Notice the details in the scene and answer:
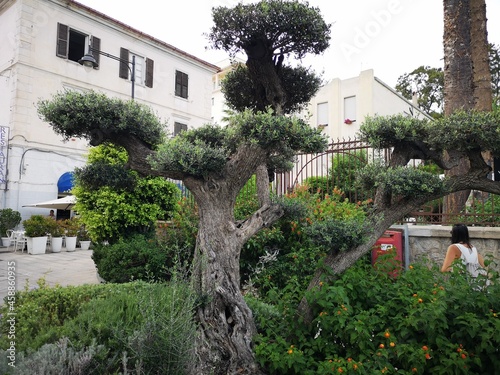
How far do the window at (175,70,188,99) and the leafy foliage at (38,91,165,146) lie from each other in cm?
1854

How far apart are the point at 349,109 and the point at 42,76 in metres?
17.6

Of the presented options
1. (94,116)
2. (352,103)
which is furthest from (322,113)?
(94,116)

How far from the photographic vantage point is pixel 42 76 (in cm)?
1597

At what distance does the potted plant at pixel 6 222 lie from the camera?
1405 cm

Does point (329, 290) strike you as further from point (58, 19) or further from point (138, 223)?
point (58, 19)

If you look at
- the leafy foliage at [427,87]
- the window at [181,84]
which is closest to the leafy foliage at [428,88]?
the leafy foliage at [427,87]

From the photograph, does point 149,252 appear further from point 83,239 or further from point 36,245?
point 83,239

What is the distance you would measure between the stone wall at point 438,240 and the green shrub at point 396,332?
8.60 feet

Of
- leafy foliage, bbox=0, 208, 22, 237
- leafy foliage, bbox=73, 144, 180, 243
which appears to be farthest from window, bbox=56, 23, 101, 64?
leafy foliage, bbox=73, 144, 180, 243

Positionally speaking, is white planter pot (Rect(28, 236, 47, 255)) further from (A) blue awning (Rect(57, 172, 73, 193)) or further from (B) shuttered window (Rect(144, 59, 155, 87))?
(B) shuttered window (Rect(144, 59, 155, 87))

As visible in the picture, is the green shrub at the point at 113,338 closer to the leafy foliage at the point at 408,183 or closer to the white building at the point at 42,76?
the leafy foliage at the point at 408,183

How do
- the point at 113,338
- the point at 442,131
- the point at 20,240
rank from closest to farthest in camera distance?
1. the point at 113,338
2. the point at 442,131
3. the point at 20,240

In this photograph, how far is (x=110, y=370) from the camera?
98.0 inches

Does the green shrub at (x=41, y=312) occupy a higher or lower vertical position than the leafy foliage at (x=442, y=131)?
lower
